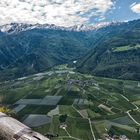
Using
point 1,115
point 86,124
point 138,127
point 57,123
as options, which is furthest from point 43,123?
point 1,115

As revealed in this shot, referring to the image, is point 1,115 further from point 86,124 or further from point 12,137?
point 86,124

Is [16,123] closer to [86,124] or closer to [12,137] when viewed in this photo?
[12,137]

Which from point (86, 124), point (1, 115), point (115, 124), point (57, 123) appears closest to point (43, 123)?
point (57, 123)

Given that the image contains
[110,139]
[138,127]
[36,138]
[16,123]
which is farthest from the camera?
[138,127]

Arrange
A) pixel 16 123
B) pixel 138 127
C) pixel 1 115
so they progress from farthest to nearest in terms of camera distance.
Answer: pixel 138 127 → pixel 1 115 → pixel 16 123

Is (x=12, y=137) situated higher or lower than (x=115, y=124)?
→ higher

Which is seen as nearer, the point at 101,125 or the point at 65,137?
the point at 65,137
